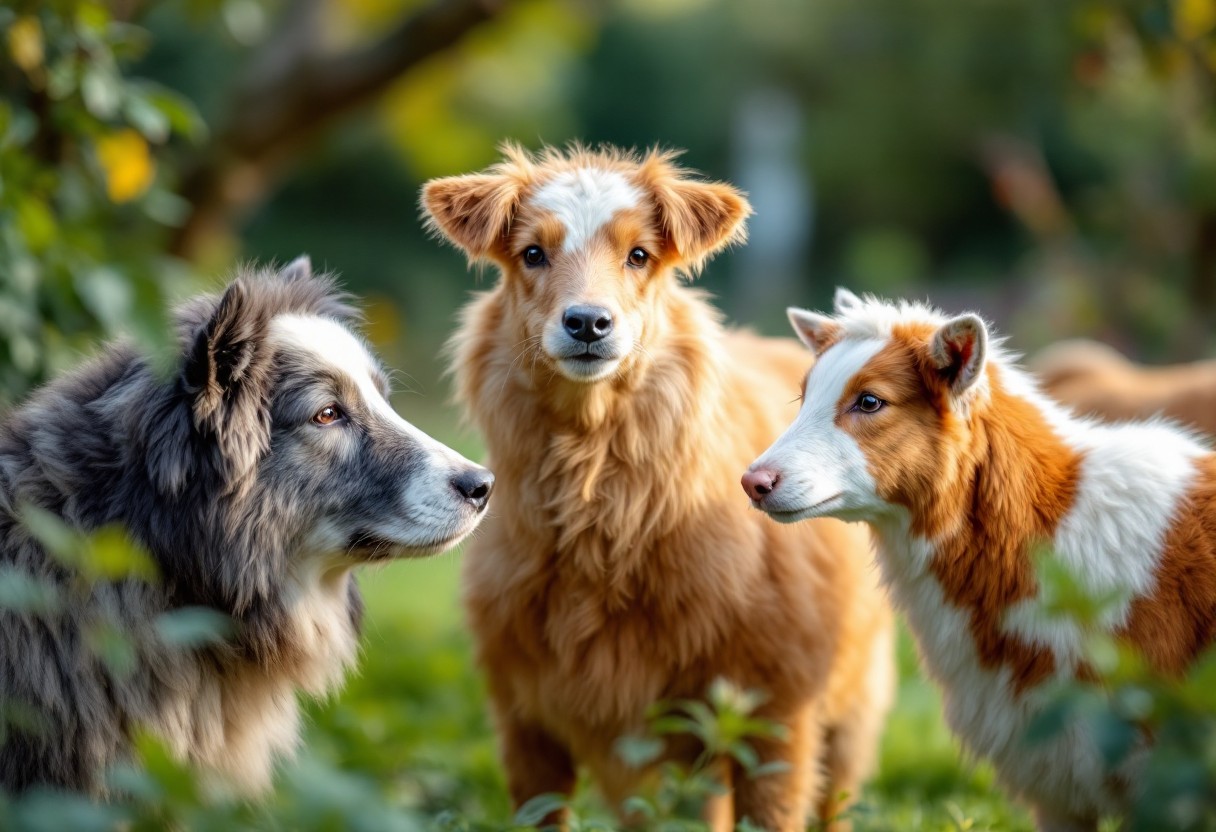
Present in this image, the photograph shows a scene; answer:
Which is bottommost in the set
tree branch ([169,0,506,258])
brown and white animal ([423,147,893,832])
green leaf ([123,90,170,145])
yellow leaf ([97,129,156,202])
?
brown and white animal ([423,147,893,832])

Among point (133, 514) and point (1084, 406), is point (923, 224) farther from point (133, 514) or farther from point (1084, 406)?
point (133, 514)

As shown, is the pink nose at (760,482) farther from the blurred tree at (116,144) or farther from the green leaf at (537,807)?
the blurred tree at (116,144)

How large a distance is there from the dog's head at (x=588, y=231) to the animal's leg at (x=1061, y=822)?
1.92 meters

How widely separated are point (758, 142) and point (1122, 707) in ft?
90.8

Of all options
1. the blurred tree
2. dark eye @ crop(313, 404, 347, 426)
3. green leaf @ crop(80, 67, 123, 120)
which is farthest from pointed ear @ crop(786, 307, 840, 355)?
green leaf @ crop(80, 67, 123, 120)

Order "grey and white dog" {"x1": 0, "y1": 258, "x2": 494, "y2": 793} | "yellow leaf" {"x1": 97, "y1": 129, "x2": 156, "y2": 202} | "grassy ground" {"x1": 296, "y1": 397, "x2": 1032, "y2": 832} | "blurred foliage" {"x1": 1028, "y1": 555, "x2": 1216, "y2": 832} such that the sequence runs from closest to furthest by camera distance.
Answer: "blurred foliage" {"x1": 1028, "y1": 555, "x2": 1216, "y2": 832}, "grey and white dog" {"x1": 0, "y1": 258, "x2": 494, "y2": 793}, "grassy ground" {"x1": 296, "y1": 397, "x2": 1032, "y2": 832}, "yellow leaf" {"x1": 97, "y1": 129, "x2": 156, "y2": 202}

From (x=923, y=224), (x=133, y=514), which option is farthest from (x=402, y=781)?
(x=923, y=224)

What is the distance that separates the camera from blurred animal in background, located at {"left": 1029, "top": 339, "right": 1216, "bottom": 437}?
5.23 metres

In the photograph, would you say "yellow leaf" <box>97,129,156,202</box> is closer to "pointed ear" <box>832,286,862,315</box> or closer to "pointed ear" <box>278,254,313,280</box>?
"pointed ear" <box>278,254,313,280</box>

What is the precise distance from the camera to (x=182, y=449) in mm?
3072

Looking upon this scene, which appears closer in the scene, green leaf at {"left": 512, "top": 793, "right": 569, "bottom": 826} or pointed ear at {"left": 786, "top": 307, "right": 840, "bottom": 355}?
green leaf at {"left": 512, "top": 793, "right": 569, "bottom": 826}

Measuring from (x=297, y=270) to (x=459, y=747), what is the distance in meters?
3.12

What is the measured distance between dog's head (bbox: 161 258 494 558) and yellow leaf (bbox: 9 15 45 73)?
1630 mm

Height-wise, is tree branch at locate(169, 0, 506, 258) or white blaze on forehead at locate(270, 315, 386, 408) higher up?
tree branch at locate(169, 0, 506, 258)
